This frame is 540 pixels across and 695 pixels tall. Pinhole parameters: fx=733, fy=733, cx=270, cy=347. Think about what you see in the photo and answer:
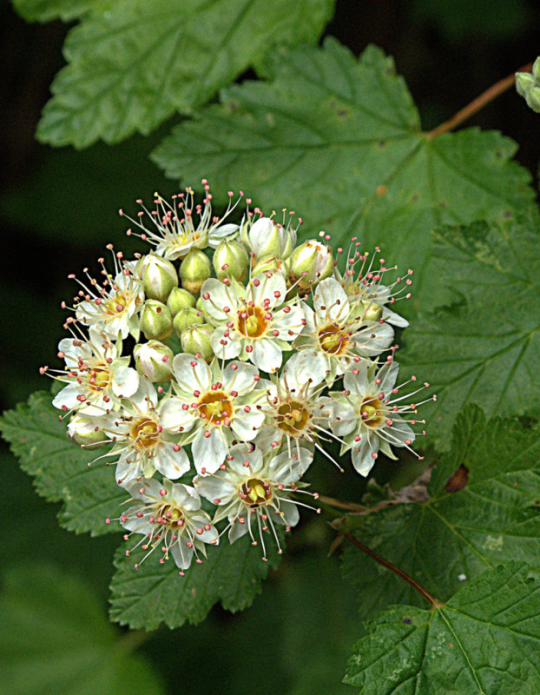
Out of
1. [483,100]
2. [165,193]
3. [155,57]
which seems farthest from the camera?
[165,193]

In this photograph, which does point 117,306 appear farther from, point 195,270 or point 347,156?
point 347,156

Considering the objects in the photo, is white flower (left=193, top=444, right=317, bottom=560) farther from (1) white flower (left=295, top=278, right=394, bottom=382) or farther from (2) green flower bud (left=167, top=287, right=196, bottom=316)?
(2) green flower bud (left=167, top=287, right=196, bottom=316)

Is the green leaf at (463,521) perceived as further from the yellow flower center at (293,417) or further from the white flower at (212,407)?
the white flower at (212,407)

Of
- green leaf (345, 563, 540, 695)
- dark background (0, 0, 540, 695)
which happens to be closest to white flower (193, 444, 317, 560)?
green leaf (345, 563, 540, 695)

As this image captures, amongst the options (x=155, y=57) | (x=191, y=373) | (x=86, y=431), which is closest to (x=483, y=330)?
(x=191, y=373)

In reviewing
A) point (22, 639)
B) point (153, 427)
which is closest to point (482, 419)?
point (153, 427)

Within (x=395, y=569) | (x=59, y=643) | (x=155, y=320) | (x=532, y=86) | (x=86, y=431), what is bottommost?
(x=59, y=643)

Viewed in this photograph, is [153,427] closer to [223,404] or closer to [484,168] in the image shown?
[223,404]

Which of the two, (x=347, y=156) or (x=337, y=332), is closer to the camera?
(x=337, y=332)
